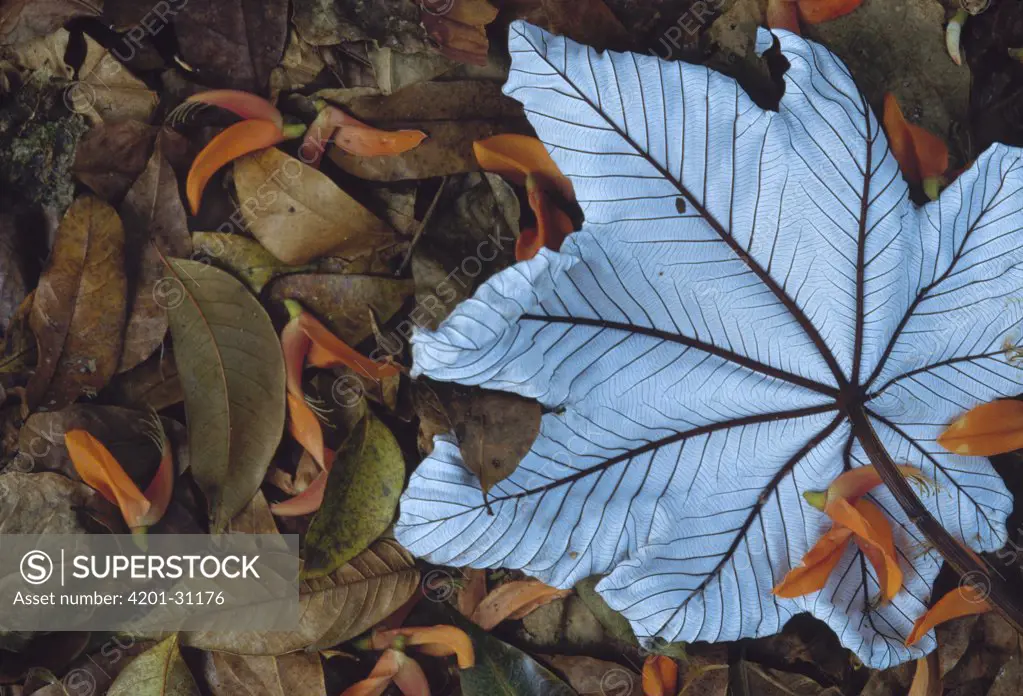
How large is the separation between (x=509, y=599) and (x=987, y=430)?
69 cm

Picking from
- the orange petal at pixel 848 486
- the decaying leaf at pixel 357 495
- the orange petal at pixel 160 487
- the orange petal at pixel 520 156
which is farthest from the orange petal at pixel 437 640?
the orange petal at pixel 520 156

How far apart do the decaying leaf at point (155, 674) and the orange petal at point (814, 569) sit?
2.84 feet

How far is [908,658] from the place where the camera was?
107cm

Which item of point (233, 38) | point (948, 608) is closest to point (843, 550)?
point (948, 608)

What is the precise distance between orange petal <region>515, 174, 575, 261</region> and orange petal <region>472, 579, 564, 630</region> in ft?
1.57

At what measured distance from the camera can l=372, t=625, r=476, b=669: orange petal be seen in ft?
3.88

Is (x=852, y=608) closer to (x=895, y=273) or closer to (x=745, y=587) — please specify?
(x=745, y=587)

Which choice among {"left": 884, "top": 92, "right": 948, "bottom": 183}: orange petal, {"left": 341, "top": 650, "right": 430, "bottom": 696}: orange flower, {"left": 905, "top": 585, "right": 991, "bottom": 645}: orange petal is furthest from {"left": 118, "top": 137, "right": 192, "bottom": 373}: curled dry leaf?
{"left": 905, "top": 585, "right": 991, "bottom": 645}: orange petal

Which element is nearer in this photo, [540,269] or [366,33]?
[540,269]

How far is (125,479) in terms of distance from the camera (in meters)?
1.15

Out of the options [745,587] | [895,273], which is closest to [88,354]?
[745,587]

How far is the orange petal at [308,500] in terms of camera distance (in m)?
1.17

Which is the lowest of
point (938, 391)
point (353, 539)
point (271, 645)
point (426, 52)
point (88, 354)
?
point (271, 645)

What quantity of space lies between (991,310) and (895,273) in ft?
0.49
